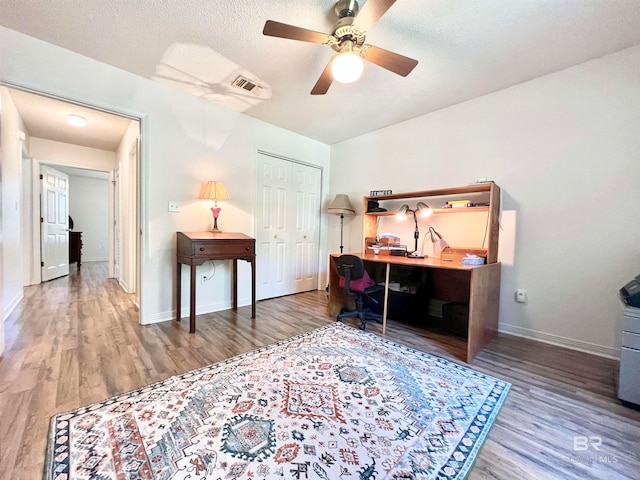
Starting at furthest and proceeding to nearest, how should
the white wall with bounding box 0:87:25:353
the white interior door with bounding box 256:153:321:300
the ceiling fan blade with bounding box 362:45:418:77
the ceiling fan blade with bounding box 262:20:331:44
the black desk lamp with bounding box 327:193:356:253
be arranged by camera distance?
the black desk lamp with bounding box 327:193:356:253
the white interior door with bounding box 256:153:321:300
the white wall with bounding box 0:87:25:353
the ceiling fan blade with bounding box 362:45:418:77
the ceiling fan blade with bounding box 262:20:331:44

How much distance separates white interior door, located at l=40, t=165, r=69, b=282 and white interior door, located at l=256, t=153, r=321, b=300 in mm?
3889

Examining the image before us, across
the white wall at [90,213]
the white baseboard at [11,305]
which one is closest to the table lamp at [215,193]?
the white baseboard at [11,305]

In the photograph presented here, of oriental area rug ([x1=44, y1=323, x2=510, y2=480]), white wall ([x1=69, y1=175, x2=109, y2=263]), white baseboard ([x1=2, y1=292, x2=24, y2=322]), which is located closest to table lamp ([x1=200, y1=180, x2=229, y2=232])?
oriental area rug ([x1=44, y1=323, x2=510, y2=480])

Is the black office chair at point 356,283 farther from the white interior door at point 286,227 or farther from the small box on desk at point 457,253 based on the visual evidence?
the white interior door at point 286,227

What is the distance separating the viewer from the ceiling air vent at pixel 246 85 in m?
2.62

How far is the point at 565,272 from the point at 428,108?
2.23 metres

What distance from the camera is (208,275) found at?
3.15 m

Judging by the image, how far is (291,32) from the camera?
1616 millimetres

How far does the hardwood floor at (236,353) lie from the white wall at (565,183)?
39 centimetres

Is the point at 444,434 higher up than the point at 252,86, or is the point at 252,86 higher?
the point at 252,86

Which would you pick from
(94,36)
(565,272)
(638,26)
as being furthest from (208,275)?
(638,26)

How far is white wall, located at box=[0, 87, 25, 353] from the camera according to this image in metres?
2.64

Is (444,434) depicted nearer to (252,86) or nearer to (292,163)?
(252,86)
